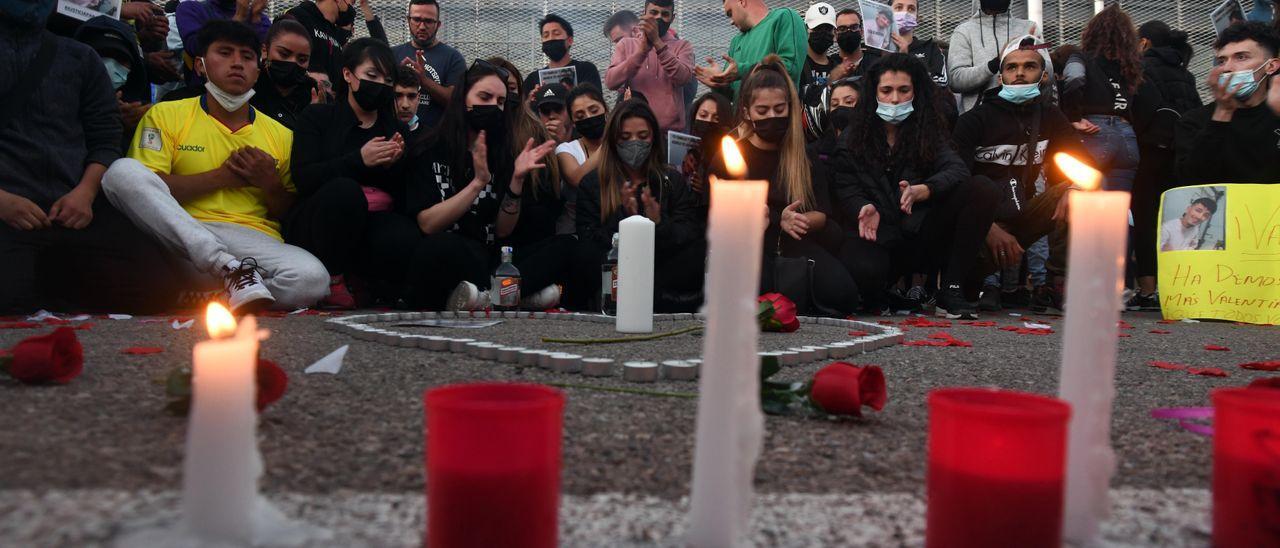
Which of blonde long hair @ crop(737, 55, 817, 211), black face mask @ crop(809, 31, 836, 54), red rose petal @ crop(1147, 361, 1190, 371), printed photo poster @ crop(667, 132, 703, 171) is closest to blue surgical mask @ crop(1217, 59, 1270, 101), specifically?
black face mask @ crop(809, 31, 836, 54)

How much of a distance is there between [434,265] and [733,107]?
227 cm

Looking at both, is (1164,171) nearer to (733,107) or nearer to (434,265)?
(733,107)

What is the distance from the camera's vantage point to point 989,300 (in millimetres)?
5508

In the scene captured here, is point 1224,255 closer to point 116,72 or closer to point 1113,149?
point 1113,149

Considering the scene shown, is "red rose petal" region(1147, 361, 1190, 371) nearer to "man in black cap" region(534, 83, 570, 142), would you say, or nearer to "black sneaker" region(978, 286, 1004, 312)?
"black sneaker" region(978, 286, 1004, 312)

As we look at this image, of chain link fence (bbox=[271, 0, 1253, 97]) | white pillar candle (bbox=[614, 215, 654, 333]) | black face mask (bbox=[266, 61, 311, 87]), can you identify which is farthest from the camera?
chain link fence (bbox=[271, 0, 1253, 97])

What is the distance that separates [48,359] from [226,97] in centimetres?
289

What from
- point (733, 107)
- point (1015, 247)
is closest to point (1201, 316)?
point (1015, 247)

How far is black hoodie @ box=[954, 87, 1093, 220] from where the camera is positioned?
5.35 metres

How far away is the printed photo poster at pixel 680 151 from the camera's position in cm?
509

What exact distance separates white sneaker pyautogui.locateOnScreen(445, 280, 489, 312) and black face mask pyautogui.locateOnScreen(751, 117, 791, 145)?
1.79m

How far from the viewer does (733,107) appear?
5.57m

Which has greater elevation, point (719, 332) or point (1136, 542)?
point (719, 332)

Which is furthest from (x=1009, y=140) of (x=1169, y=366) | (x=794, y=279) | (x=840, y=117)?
(x=1169, y=366)
